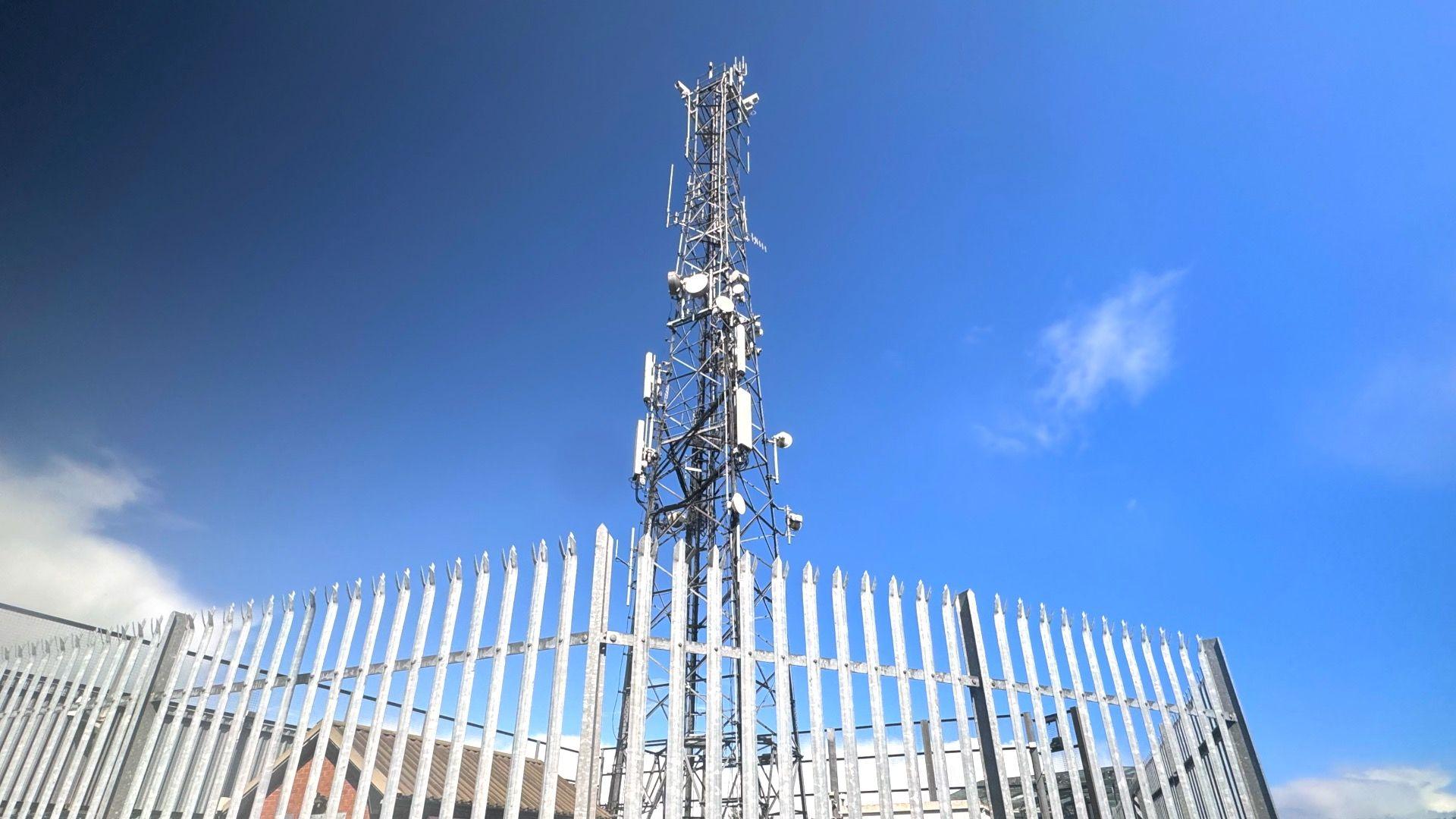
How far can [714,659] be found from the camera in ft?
22.6

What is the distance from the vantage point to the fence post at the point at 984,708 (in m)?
7.92

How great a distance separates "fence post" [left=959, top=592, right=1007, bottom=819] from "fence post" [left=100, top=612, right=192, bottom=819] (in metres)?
8.80

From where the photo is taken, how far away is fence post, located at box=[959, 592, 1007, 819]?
792 centimetres

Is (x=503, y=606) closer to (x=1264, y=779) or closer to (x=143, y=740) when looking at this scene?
(x=143, y=740)

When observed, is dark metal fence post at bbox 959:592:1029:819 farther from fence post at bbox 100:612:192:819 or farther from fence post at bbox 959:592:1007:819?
fence post at bbox 100:612:192:819

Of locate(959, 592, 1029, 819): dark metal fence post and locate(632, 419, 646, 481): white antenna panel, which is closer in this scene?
locate(959, 592, 1029, 819): dark metal fence post

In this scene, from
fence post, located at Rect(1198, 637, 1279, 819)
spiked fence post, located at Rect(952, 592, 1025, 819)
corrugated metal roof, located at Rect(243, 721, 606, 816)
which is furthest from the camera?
corrugated metal roof, located at Rect(243, 721, 606, 816)

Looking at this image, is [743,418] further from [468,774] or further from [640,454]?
[468,774]

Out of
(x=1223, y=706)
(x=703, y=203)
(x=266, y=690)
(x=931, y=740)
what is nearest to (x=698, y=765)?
(x=931, y=740)

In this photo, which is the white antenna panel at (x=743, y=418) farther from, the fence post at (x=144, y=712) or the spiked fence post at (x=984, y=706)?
the fence post at (x=144, y=712)

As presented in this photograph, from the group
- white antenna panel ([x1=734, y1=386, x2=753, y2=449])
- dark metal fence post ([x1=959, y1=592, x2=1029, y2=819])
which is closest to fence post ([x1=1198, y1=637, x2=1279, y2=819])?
dark metal fence post ([x1=959, y1=592, x2=1029, y2=819])

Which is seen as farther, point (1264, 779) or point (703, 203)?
point (703, 203)

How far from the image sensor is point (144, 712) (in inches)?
367

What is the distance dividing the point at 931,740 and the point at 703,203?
40.4 ft
